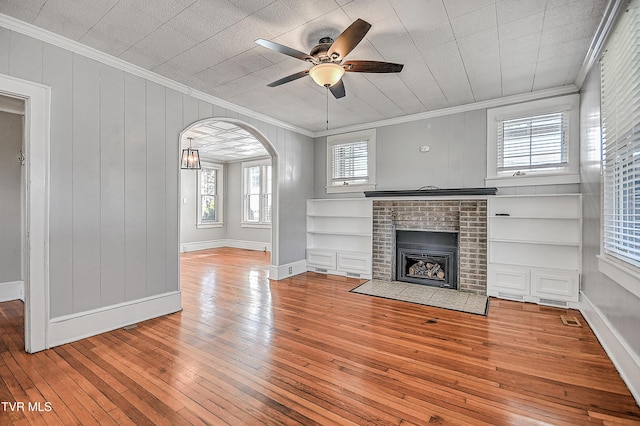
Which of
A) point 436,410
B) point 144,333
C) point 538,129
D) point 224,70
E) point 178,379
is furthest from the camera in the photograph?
point 538,129

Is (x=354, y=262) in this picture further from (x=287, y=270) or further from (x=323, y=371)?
(x=323, y=371)

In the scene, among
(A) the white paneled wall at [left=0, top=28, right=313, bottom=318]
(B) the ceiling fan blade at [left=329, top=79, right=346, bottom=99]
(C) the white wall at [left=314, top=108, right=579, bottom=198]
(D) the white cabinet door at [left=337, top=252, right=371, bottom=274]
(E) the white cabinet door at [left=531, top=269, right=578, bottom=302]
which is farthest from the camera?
(D) the white cabinet door at [left=337, top=252, right=371, bottom=274]

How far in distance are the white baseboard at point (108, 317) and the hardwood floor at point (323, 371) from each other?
0.11m

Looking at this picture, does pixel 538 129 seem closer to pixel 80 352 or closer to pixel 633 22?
pixel 633 22

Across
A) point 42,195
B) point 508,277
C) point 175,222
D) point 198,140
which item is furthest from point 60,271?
point 508,277

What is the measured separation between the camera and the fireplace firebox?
184 inches

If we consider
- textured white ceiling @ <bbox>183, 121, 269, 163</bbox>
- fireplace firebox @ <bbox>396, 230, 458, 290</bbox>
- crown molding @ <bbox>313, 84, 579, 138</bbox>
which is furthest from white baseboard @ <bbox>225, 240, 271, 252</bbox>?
fireplace firebox @ <bbox>396, 230, 458, 290</bbox>

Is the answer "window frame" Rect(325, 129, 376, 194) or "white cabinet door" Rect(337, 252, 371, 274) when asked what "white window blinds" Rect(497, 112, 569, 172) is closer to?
"window frame" Rect(325, 129, 376, 194)

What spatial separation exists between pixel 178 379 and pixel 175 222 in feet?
6.66

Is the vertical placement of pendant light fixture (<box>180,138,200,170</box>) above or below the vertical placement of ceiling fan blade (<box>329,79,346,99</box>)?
below

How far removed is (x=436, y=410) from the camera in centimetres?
187

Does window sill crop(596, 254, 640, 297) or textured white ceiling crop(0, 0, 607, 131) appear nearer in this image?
window sill crop(596, 254, 640, 297)

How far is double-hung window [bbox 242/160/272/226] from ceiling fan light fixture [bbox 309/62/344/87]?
613 centimetres

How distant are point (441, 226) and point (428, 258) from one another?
23.0 inches
